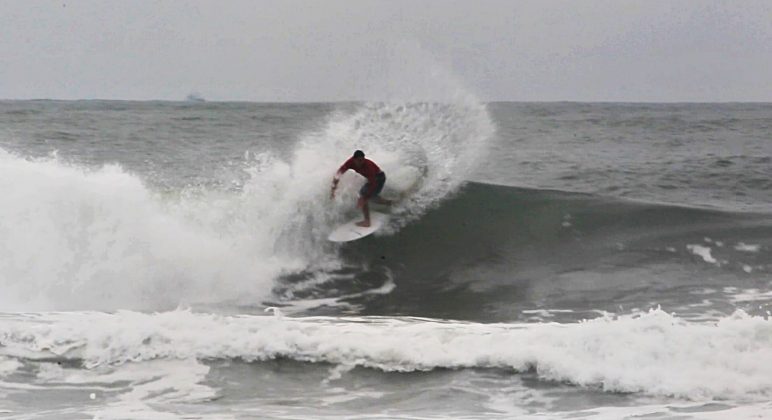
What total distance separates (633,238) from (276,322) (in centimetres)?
Result: 688

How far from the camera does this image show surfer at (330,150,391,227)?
521 inches

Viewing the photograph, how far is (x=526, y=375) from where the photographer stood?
Result: 7738 mm

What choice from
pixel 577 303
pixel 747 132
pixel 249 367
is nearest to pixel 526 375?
pixel 249 367

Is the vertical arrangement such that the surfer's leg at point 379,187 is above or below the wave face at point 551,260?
above

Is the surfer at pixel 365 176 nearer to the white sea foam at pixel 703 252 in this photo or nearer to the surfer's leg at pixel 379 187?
the surfer's leg at pixel 379 187

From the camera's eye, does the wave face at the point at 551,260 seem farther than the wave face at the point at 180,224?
No

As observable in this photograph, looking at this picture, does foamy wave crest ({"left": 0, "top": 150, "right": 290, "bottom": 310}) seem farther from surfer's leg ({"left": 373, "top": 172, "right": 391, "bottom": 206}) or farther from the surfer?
surfer's leg ({"left": 373, "top": 172, "right": 391, "bottom": 206})

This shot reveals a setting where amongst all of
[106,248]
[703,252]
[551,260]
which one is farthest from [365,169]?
[703,252]

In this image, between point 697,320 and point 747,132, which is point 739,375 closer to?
point 697,320

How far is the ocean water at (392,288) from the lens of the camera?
24.1 ft

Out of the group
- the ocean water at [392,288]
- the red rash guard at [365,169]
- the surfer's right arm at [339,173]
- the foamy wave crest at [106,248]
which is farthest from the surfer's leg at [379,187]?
the foamy wave crest at [106,248]

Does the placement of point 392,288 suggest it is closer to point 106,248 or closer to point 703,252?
point 106,248

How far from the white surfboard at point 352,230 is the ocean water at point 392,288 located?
115mm

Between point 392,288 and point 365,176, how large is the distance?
1.89 m
